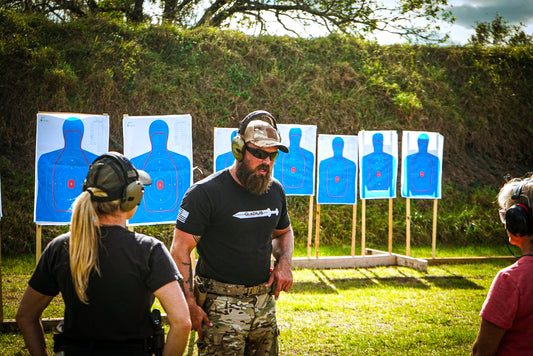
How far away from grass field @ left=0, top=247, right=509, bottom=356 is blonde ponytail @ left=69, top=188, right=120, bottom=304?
2.40 metres

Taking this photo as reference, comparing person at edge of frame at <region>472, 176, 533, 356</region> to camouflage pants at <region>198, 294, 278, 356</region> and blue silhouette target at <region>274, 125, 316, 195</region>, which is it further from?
blue silhouette target at <region>274, 125, 316, 195</region>

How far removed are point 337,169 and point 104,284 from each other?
5.95 metres

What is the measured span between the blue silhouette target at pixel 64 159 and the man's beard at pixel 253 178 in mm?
2946

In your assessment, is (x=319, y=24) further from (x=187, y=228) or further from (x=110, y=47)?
(x=187, y=228)

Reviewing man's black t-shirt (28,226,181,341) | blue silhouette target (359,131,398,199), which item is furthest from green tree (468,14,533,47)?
man's black t-shirt (28,226,181,341)

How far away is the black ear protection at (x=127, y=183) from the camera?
5.84 feet

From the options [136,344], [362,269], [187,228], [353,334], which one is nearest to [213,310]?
[187,228]

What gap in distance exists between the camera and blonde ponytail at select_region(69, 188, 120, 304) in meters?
1.62

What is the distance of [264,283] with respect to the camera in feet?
7.85

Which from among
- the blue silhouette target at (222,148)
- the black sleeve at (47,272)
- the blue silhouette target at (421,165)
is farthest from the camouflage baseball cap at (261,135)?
Result: the blue silhouette target at (421,165)

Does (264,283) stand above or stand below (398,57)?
below

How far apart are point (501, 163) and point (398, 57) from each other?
379cm

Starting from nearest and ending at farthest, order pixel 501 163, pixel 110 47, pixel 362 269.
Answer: pixel 362 269 → pixel 110 47 → pixel 501 163

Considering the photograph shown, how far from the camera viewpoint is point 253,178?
2.34 m
